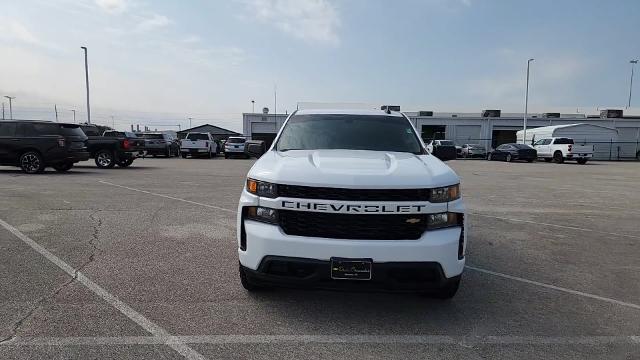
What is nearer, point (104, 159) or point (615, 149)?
point (104, 159)

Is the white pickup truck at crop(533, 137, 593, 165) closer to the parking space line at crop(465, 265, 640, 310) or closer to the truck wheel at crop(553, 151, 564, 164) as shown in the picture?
the truck wheel at crop(553, 151, 564, 164)

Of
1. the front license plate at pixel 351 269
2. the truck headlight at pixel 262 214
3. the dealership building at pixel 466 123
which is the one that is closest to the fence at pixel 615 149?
the dealership building at pixel 466 123

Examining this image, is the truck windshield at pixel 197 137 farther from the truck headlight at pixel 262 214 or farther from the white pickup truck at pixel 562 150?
the truck headlight at pixel 262 214

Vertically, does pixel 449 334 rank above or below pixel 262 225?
below

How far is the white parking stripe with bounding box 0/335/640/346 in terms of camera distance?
3473 mm

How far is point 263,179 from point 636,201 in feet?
39.1

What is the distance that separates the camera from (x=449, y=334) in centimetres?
374

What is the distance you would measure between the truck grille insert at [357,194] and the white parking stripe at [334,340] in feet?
3.55

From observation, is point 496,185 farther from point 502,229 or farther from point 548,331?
point 548,331

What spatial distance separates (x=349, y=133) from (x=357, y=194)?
1.84 meters

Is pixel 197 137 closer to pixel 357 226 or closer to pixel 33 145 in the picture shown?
pixel 33 145

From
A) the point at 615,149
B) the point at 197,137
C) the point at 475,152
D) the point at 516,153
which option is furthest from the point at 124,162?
the point at 615,149

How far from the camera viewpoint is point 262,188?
3904 millimetres

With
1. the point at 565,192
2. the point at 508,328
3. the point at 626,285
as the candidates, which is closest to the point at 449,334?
the point at 508,328
